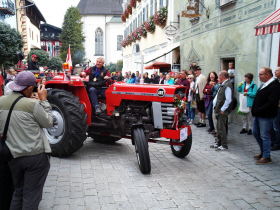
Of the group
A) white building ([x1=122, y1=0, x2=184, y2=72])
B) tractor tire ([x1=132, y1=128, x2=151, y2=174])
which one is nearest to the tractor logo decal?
tractor tire ([x1=132, y1=128, x2=151, y2=174])

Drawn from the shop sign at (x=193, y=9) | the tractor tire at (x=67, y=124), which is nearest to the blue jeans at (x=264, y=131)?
the tractor tire at (x=67, y=124)

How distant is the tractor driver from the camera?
5.86 metres

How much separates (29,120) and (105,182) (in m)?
1.91

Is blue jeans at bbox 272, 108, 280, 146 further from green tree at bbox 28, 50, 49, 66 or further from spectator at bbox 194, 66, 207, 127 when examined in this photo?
green tree at bbox 28, 50, 49, 66

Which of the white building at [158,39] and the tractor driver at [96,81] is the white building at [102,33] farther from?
the tractor driver at [96,81]

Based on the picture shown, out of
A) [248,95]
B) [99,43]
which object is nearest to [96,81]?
[248,95]

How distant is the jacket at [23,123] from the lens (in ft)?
9.25

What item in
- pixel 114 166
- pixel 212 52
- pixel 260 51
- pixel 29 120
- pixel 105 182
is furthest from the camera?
pixel 212 52

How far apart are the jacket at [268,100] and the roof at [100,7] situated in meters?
54.6

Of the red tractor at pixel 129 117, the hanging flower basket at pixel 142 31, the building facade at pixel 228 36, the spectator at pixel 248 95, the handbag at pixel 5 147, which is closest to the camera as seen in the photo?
the handbag at pixel 5 147

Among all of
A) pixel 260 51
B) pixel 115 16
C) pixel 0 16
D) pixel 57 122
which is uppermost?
pixel 115 16

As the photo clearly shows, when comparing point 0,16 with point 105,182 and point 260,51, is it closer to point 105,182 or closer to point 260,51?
point 260,51

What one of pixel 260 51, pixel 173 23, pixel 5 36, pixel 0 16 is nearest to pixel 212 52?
pixel 260 51

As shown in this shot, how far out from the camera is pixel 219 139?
642 centimetres
